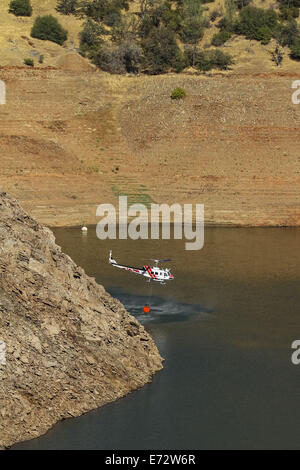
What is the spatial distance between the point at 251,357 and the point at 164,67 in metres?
101

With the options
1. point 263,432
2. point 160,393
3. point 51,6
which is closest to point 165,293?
point 160,393

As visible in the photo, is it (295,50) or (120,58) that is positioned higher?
(295,50)

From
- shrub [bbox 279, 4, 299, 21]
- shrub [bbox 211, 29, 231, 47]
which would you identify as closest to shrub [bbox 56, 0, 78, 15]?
shrub [bbox 211, 29, 231, 47]

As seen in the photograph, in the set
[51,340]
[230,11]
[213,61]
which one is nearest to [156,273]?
[51,340]

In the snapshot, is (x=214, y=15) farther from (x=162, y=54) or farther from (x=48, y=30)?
(x=48, y=30)

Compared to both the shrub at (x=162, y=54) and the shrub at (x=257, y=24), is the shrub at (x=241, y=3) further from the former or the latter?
the shrub at (x=162, y=54)

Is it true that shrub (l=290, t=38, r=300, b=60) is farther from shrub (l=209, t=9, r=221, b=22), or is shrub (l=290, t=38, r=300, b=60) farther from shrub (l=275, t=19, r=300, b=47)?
shrub (l=209, t=9, r=221, b=22)

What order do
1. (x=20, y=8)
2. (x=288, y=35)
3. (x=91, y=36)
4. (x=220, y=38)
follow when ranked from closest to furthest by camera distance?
(x=91, y=36) < (x=288, y=35) < (x=220, y=38) < (x=20, y=8)

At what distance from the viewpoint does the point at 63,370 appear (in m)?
34.8

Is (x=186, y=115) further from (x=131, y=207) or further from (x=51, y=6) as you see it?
(x=51, y=6)

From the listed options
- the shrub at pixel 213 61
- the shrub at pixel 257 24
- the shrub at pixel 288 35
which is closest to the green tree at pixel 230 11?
the shrub at pixel 257 24

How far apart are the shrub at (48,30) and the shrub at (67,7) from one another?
13.1 meters

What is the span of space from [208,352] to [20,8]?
127 meters

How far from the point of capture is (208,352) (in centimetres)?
4322
